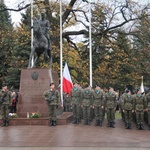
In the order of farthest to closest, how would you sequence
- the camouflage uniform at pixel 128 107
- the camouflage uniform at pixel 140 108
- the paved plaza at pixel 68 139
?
the camouflage uniform at pixel 128 107, the camouflage uniform at pixel 140 108, the paved plaza at pixel 68 139

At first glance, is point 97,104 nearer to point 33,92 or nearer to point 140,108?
point 140,108

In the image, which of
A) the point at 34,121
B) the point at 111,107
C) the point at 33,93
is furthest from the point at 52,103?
the point at 111,107

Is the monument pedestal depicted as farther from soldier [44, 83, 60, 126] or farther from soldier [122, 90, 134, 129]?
soldier [122, 90, 134, 129]

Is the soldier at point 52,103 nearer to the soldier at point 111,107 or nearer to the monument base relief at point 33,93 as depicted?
the monument base relief at point 33,93

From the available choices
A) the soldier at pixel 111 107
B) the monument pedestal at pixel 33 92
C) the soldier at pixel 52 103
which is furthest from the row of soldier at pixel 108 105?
the monument pedestal at pixel 33 92

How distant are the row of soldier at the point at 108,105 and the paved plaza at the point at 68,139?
→ 101 centimetres

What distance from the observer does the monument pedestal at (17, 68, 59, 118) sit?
46.0ft

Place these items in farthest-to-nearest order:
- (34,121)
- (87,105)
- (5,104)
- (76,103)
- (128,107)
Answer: (76,103)
(87,105)
(5,104)
(34,121)
(128,107)

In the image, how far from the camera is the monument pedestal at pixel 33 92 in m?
14.0

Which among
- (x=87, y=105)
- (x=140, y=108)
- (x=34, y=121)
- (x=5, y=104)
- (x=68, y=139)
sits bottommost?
(x=68, y=139)

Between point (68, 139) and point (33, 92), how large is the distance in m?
4.57

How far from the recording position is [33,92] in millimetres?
Answer: 14086

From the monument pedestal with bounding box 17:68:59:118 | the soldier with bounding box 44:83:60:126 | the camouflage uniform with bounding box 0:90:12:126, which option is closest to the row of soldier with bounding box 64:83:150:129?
the soldier with bounding box 44:83:60:126

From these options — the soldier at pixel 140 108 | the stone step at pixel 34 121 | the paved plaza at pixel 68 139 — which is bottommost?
the paved plaza at pixel 68 139
